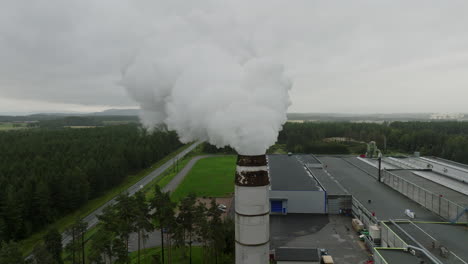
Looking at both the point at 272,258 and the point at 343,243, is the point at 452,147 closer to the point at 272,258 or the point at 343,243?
the point at 343,243

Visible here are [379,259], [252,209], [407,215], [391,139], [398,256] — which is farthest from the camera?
[391,139]

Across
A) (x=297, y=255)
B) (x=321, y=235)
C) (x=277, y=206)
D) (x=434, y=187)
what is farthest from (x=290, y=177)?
(x=297, y=255)

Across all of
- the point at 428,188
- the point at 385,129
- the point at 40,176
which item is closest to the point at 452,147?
the point at 385,129

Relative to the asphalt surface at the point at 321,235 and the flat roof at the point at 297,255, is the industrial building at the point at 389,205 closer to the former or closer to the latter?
the asphalt surface at the point at 321,235

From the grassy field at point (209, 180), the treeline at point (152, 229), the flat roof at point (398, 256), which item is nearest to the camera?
the flat roof at point (398, 256)

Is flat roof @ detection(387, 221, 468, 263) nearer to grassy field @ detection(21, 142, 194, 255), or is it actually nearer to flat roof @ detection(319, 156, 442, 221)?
flat roof @ detection(319, 156, 442, 221)

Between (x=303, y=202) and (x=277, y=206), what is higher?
(x=303, y=202)

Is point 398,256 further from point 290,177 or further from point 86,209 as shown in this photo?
point 86,209

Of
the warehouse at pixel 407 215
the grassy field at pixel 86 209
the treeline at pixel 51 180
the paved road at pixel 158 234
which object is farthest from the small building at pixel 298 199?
the grassy field at pixel 86 209

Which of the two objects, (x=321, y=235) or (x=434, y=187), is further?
(x=434, y=187)
